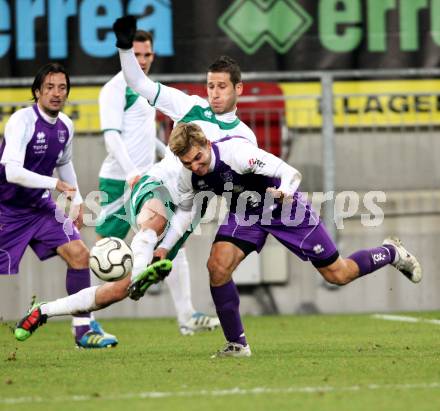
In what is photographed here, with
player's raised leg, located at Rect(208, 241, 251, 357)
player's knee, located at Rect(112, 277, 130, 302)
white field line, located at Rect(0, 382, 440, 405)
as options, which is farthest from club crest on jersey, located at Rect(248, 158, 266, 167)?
white field line, located at Rect(0, 382, 440, 405)

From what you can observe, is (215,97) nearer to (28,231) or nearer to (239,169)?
(239,169)

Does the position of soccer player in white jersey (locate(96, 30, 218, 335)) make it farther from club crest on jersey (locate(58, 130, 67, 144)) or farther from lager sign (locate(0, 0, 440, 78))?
lager sign (locate(0, 0, 440, 78))

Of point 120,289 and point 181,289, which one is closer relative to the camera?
point 120,289

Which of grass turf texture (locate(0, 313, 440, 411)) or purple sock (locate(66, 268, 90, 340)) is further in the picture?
purple sock (locate(66, 268, 90, 340))

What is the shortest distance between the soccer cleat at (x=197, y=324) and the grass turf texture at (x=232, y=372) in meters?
0.15

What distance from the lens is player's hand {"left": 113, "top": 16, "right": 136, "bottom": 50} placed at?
25.3 ft

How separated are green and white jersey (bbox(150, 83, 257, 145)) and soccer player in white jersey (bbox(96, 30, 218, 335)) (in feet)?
4.53

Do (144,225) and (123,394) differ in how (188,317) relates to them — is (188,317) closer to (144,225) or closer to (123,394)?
(144,225)

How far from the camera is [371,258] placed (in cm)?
843

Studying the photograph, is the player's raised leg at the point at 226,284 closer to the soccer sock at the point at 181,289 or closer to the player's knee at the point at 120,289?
the player's knee at the point at 120,289

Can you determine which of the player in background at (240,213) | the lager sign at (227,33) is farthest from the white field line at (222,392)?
the lager sign at (227,33)

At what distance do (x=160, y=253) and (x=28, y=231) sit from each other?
4.82ft

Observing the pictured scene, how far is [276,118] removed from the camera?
1199 centimetres

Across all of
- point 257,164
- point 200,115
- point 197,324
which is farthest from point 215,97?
point 197,324
